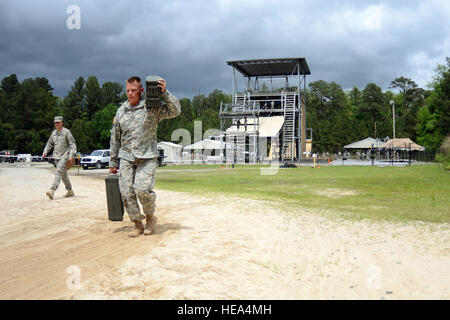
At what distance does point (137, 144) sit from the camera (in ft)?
19.0

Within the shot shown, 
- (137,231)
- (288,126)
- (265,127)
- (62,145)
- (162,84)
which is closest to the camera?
(162,84)

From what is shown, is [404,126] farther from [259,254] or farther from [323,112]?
[259,254]

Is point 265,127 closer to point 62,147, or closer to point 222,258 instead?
point 62,147

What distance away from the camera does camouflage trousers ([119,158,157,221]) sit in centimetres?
569

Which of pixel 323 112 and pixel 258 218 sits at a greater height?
pixel 323 112

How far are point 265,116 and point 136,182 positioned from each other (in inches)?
1940

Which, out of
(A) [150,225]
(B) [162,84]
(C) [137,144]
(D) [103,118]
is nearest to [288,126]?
(D) [103,118]

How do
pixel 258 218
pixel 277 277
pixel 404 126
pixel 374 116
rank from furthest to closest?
pixel 374 116 < pixel 404 126 < pixel 258 218 < pixel 277 277

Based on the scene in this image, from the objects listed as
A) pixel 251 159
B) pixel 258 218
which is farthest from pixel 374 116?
pixel 258 218

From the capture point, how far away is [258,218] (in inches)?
312

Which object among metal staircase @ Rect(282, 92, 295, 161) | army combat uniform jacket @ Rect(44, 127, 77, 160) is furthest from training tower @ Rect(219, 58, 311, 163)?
army combat uniform jacket @ Rect(44, 127, 77, 160)

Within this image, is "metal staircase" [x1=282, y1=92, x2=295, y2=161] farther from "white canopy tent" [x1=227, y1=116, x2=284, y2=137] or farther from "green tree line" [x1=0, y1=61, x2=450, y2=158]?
"green tree line" [x1=0, y1=61, x2=450, y2=158]

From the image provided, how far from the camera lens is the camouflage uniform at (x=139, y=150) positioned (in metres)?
5.72
